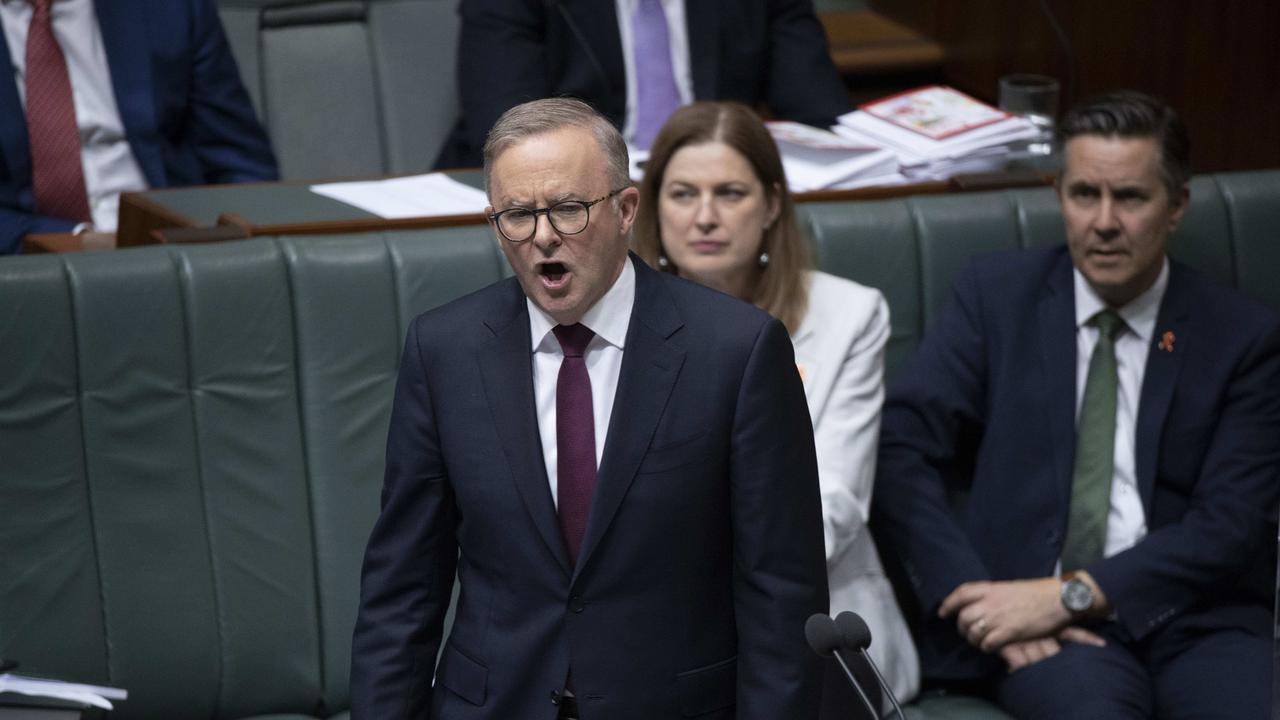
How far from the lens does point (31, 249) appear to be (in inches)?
109

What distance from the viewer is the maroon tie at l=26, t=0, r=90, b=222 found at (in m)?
3.21

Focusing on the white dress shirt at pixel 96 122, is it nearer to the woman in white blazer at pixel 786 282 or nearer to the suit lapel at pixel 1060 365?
the woman in white blazer at pixel 786 282

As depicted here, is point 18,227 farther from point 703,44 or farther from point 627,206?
point 627,206

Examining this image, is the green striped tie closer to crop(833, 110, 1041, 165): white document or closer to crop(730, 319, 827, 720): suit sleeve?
crop(833, 110, 1041, 165): white document

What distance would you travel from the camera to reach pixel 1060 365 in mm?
2562

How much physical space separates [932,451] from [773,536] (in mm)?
900

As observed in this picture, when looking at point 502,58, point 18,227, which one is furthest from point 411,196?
point 18,227

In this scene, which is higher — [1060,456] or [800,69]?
[800,69]

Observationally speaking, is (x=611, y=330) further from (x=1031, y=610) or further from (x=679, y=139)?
(x=1031, y=610)

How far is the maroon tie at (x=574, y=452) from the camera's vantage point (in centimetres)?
179

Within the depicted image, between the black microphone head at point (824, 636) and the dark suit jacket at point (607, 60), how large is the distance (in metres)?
1.95

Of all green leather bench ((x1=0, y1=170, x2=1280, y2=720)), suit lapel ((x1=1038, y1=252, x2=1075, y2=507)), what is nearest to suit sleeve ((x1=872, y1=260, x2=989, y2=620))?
suit lapel ((x1=1038, y1=252, x2=1075, y2=507))

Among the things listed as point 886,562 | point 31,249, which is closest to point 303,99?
point 31,249

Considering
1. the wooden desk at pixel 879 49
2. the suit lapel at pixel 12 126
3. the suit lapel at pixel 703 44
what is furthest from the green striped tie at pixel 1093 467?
the suit lapel at pixel 12 126
